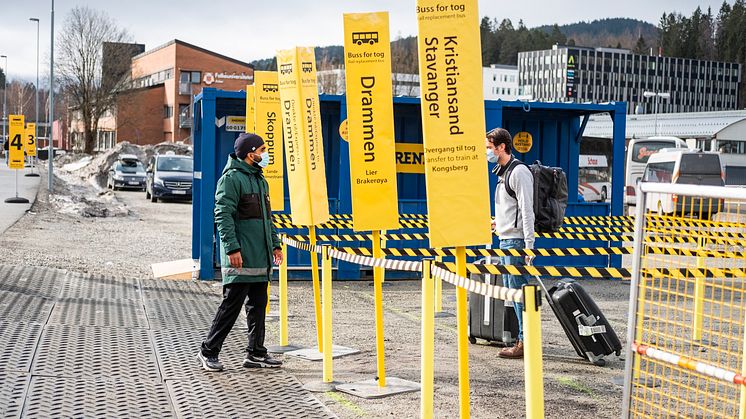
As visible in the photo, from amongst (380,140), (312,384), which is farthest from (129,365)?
(380,140)

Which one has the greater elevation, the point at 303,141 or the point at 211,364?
the point at 303,141

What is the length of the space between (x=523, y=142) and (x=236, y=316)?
27.4ft

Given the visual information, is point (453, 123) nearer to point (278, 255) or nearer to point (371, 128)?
point (371, 128)

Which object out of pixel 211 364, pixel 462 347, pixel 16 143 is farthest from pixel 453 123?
pixel 16 143

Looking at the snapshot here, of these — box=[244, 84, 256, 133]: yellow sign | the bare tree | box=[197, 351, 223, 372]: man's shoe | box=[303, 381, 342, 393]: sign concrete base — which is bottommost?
box=[303, 381, 342, 393]: sign concrete base

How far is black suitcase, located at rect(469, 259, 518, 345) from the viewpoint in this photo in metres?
8.84

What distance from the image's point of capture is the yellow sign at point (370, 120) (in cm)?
716

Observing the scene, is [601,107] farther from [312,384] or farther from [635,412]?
[635,412]

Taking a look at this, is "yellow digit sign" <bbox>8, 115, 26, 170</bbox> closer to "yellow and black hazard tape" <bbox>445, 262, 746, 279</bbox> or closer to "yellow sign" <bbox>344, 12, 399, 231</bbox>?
"yellow sign" <bbox>344, 12, 399, 231</bbox>

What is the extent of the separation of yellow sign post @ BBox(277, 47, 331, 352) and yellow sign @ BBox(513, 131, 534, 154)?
6785 millimetres

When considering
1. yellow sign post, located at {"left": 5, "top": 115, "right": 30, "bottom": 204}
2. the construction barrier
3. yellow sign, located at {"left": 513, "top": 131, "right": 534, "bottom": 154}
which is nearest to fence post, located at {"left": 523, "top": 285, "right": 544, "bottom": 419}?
the construction barrier

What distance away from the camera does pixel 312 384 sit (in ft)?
23.8

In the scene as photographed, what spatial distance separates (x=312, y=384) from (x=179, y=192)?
92.0 ft

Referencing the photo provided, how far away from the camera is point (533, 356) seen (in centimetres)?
432
